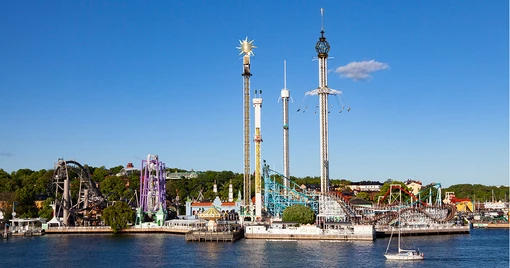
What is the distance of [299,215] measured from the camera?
83.3 meters

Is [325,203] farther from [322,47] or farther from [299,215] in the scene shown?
[322,47]

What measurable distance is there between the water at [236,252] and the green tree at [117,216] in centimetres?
665

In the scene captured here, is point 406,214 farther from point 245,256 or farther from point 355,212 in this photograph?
point 245,256

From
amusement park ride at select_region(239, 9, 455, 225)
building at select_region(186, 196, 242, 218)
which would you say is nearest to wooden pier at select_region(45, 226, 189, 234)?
amusement park ride at select_region(239, 9, 455, 225)

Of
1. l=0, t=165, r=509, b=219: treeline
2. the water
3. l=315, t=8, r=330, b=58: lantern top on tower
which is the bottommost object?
the water

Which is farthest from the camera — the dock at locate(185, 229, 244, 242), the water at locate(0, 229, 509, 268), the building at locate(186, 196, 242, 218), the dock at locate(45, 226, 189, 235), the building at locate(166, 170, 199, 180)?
the building at locate(166, 170, 199, 180)

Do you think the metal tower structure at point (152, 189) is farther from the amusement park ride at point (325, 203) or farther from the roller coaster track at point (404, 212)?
the roller coaster track at point (404, 212)

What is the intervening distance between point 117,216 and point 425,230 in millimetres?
44474

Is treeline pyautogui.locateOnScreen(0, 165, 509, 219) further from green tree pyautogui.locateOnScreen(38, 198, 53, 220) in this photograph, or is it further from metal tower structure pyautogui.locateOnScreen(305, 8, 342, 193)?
metal tower structure pyautogui.locateOnScreen(305, 8, 342, 193)

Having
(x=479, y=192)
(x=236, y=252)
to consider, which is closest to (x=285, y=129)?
(x=236, y=252)

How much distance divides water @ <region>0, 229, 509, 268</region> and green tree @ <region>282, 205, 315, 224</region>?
1079 cm

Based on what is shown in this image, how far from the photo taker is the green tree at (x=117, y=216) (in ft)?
287

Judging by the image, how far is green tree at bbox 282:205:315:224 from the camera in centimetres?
8319

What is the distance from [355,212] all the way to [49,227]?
46471mm
